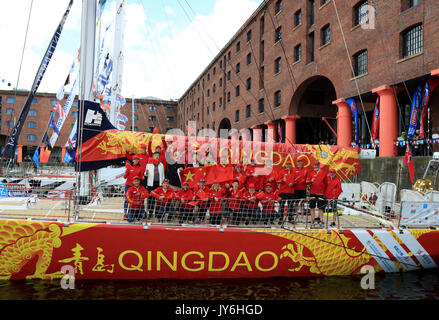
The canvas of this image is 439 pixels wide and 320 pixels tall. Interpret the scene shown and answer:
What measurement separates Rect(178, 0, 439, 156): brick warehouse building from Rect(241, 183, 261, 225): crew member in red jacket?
22.3 feet

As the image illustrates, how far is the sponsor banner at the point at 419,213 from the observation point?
21.9 ft

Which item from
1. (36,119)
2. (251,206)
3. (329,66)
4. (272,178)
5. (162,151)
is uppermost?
(36,119)

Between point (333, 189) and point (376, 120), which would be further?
point (376, 120)

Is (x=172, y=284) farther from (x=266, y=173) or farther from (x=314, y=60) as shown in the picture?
(x=314, y=60)

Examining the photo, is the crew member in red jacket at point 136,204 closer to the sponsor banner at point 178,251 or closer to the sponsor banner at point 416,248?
the sponsor banner at point 178,251

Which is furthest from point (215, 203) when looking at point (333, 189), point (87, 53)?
point (87, 53)

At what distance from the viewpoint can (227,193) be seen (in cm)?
720

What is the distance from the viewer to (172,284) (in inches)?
234

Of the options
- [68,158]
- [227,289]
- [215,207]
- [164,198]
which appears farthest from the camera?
[68,158]

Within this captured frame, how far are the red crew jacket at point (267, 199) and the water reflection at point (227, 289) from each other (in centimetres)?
145

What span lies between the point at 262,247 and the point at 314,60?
740 inches

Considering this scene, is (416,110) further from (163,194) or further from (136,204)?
(136,204)

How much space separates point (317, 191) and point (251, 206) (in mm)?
1687

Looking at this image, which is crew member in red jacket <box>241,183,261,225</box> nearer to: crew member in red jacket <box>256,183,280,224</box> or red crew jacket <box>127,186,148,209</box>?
crew member in red jacket <box>256,183,280,224</box>
